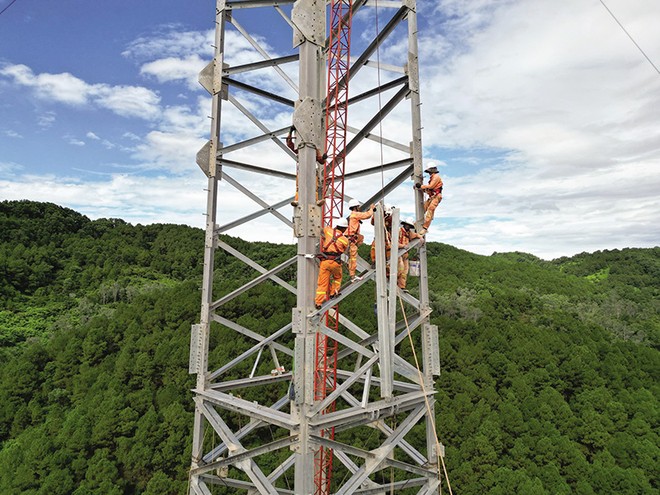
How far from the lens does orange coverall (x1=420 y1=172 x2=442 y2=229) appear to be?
870cm

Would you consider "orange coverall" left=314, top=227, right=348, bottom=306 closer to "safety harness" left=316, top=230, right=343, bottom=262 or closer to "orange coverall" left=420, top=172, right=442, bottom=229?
"safety harness" left=316, top=230, right=343, bottom=262

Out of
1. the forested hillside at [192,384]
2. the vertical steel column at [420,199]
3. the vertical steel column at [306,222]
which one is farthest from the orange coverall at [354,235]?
the forested hillside at [192,384]

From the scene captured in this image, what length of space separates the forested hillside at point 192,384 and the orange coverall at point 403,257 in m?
20.5

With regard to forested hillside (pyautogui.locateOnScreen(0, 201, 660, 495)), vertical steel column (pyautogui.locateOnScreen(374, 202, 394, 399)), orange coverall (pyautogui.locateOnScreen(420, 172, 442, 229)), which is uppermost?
orange coverall (pyautogui.locateOnScreen(420, 172, 442, 229))

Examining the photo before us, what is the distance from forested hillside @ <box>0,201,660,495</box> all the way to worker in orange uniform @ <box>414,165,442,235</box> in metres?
21.4

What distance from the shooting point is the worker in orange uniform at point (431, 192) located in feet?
28.6

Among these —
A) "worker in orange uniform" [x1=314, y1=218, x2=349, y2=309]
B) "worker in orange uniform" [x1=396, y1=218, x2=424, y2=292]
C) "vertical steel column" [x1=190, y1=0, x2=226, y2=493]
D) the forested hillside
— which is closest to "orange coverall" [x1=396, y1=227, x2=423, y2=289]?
"worker in orange uniform" [x1=396, y1=218, x2=424, y2=292]

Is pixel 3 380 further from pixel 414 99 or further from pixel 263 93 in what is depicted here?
pixel 414 99

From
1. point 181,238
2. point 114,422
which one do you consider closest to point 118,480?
point 114,422

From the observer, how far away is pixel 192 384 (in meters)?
30.8

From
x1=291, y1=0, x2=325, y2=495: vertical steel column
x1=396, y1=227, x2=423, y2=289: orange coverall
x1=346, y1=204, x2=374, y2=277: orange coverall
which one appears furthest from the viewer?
x1=396, y1=227, x2=423, y2=289: orange coverall

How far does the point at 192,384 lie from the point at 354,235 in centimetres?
2695

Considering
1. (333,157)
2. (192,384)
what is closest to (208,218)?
(333,157)

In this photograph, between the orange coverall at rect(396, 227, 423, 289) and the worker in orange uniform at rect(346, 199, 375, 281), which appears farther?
the orange coverall at rect(396, 227, 423, 289)
